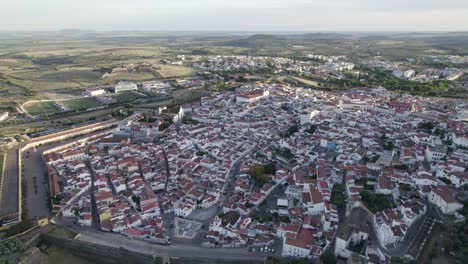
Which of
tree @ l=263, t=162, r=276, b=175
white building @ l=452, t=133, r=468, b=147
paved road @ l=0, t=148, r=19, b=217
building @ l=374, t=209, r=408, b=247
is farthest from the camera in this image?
white building @ l=452, t=133, r=468, b=147

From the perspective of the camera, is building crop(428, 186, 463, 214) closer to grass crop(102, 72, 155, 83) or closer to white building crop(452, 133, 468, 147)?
white building crop(452, 133, 468, 147)

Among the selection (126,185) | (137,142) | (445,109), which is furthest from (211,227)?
(445,109)

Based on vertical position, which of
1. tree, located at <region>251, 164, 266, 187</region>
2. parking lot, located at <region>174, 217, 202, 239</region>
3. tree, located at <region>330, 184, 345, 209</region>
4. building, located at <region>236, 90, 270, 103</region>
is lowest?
parking lot, located at <region>174, 217, 202, 239</region>

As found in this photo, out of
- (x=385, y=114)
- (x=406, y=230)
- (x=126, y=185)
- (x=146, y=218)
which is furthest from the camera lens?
(x=385, y=114)

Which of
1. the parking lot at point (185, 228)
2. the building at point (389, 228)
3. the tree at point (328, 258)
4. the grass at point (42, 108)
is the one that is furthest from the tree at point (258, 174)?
the grass at point (42, 108)

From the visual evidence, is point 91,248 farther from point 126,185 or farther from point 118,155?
point 118,155

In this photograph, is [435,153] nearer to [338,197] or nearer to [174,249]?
[338,197]

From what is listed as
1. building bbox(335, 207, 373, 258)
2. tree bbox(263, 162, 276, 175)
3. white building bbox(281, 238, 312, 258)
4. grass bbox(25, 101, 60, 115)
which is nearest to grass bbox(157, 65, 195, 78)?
Result: grass bbox(25, 101, 60, 115)
